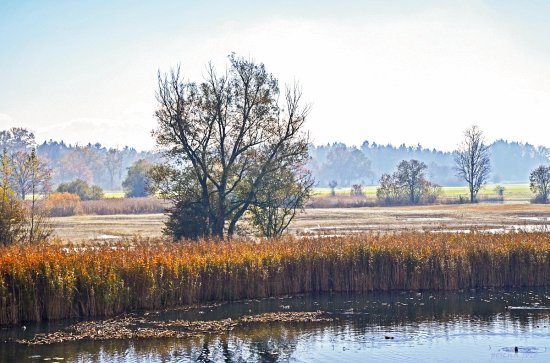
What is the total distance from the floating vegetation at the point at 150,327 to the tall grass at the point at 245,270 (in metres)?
1.74

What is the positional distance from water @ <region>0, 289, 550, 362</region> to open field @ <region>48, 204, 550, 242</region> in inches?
997

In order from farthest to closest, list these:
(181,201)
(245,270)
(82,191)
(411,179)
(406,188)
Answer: (411,179) < (406,188) < (82,191) < (181,201) < (245,270)

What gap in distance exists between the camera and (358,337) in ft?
82.9

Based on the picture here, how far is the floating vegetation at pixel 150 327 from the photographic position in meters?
25.2

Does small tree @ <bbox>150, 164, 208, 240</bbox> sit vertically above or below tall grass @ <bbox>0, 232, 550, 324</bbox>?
above

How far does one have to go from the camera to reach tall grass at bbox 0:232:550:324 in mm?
27875

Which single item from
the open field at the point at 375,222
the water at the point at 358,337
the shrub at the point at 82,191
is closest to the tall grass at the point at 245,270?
the water at the point at 358,337

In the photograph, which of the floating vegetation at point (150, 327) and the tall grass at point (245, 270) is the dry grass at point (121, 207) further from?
the floating vegetation at point (150, 327)

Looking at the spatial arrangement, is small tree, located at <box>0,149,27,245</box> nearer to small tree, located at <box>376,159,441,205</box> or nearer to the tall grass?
the tall grass

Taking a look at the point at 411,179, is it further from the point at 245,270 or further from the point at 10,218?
the point at 245,270

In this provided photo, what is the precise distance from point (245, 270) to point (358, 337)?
8494 mm

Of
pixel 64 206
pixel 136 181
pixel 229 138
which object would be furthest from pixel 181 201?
pixel 136 181

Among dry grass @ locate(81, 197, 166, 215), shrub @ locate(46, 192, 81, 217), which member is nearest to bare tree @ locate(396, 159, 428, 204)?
dry grass @ locate(81, 197, 166, 215)

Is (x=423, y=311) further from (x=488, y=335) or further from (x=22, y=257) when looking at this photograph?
(x=22, y=257)
